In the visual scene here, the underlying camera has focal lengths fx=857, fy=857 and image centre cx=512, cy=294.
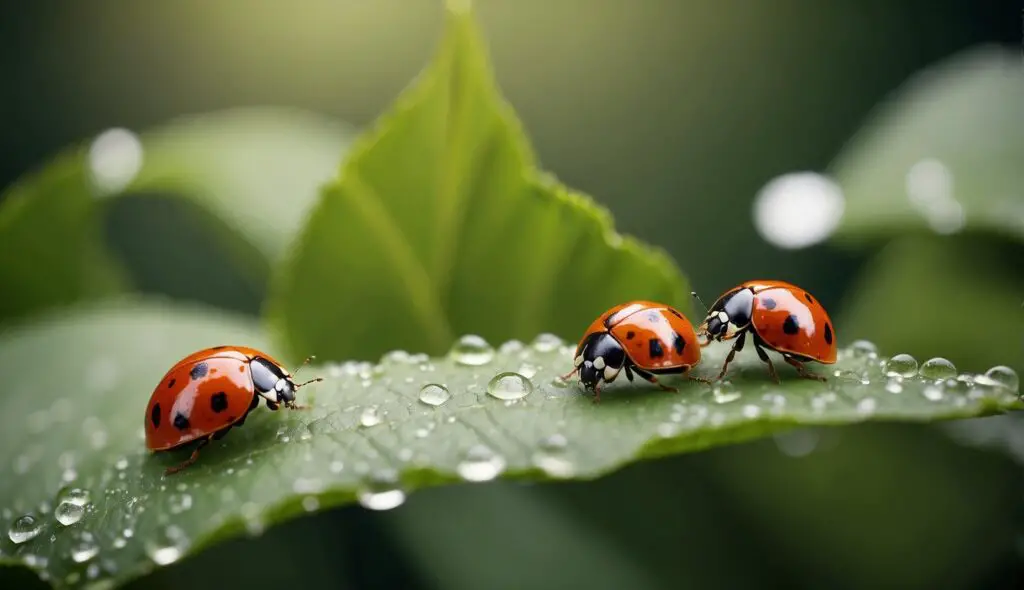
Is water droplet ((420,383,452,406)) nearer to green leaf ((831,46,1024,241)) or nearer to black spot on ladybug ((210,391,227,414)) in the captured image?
black spot on ladybug ((210,391,227,414))

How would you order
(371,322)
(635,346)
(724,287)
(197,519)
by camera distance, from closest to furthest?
(197,519) → (635,346) → (371,322) → (724,287)

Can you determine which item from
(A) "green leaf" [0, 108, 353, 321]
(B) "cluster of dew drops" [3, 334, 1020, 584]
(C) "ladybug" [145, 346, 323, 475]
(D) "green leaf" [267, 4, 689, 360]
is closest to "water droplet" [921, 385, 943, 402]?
(B) "cluster of dew drops" [3, 334, 1020, 584]

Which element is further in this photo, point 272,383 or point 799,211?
point 799,211

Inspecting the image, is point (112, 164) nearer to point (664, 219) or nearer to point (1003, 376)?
point (664, 219)

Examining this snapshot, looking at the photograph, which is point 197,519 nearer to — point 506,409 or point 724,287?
point 506,409

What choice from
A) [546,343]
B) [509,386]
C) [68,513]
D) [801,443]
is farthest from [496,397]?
[801,443]

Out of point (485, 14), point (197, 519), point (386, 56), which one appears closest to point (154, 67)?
point (386, 56)
